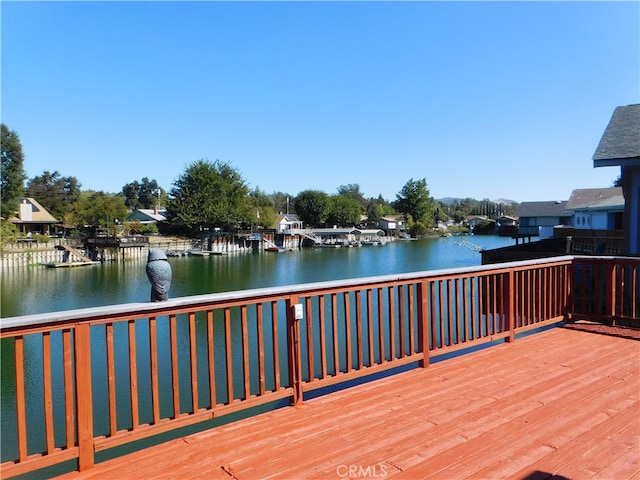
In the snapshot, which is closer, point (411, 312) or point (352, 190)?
point (411, 312)

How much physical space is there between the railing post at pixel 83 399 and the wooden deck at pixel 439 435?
8 centimetres

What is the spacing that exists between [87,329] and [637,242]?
942 cm

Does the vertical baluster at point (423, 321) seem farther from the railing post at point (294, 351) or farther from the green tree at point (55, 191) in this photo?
the green tree at point (55, 191)

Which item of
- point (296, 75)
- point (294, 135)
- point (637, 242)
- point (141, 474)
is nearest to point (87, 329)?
point (141, 474)

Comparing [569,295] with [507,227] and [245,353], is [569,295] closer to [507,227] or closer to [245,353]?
[245,353]

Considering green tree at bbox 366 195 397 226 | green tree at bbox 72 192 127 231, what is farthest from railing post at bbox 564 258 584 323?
green tree at bbox 366 195 397 226

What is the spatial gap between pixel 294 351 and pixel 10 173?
47.3 m

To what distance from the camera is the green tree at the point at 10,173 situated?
3879cm

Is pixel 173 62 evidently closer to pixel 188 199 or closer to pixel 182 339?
pixel 182 339

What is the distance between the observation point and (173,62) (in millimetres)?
16469

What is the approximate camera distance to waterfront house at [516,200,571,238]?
5113 centimetres

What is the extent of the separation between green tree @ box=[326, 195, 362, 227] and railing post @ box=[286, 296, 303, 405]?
72.3 meters

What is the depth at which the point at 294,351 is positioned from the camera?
2.91m

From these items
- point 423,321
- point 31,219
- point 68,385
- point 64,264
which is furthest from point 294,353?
point 31,219
